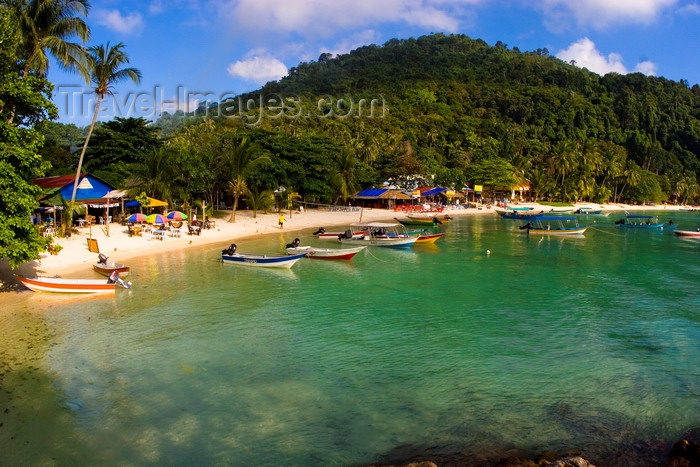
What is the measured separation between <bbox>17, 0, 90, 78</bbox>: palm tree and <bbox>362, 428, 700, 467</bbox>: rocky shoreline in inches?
804

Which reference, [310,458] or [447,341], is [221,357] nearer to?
[310,458]

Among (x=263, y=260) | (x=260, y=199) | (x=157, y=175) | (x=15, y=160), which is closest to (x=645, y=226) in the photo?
(x=260, y=199)

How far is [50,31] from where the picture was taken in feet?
67.0

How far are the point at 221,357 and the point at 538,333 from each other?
839 cm

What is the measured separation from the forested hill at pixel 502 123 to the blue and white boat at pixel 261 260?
23720mm

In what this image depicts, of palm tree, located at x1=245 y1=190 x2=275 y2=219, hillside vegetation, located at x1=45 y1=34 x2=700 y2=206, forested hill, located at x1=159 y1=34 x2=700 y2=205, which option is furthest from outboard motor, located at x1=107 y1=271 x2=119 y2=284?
forested hill, located at x1=159 y1=34 x2=700 y2=205

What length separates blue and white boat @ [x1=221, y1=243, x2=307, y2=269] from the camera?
20.0m

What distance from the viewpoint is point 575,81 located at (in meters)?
140

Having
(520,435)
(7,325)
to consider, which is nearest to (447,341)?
(520,435)

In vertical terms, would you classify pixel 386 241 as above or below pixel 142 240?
below

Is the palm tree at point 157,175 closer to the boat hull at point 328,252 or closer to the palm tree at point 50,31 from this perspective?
the palm tree at point 50,31

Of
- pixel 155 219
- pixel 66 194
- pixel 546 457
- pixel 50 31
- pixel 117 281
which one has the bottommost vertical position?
pixel 546 457

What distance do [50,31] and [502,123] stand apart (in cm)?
9653

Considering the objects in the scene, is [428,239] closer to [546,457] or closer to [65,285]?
[65,285]
